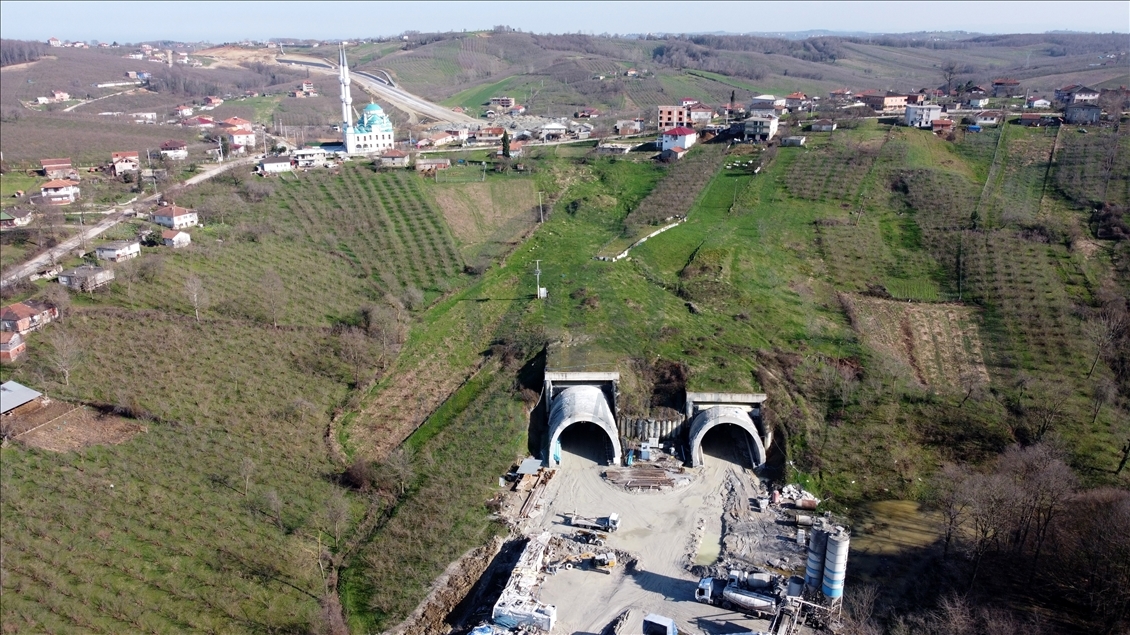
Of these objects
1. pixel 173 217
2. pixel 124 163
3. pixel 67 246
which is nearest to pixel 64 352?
pixel 67 246

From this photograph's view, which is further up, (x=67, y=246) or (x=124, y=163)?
(x=124, y=163)

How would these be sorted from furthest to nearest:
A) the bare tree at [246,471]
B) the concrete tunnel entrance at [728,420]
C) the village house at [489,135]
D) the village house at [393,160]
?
the village house at [489,135] < the village house at [393,160] < the concrete tunnel entrance at [728,420] < the bare tree at [246,471]

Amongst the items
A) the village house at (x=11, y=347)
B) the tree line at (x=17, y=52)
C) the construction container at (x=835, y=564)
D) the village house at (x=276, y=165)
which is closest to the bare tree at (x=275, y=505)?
the village house at (x=11, y=347)

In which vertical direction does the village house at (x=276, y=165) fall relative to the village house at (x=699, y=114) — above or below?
below

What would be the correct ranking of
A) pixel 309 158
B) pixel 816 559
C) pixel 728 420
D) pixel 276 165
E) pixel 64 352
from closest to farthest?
pixel 816 559 < pixel 728 420 < pixel 64 352 < pixel 276 165 < pixel 309 158

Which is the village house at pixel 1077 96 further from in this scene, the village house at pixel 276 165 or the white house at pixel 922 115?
the village house at pixel 276 165

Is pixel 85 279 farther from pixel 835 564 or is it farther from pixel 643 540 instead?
pixel 835 564
